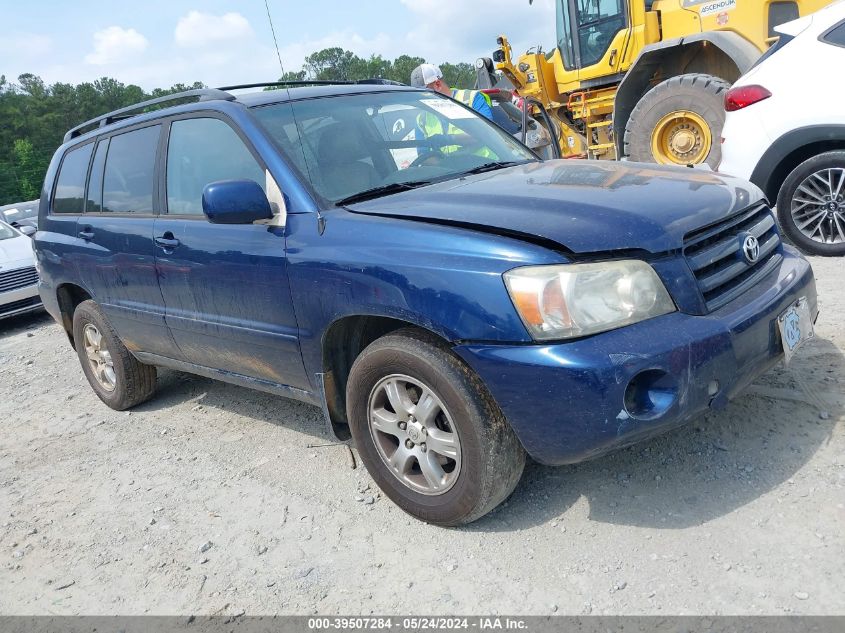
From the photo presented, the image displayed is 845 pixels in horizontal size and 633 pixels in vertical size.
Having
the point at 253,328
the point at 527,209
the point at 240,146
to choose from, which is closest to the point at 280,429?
the point at 253,328

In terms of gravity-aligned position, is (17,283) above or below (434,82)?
below

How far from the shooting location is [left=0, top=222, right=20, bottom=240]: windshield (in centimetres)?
940

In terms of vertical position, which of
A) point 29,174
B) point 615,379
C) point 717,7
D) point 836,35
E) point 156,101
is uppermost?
point 717,7

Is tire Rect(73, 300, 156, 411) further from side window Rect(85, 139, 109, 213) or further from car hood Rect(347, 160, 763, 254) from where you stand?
car hood Rect(347, 160, 763, 254)

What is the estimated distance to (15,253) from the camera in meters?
8.92

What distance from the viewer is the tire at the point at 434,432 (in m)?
2.55

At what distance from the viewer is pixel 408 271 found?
260 cm

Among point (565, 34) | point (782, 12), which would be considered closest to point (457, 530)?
point (782, 12)

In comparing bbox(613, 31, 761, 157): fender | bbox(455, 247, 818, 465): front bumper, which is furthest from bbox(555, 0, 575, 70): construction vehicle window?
bbox(455, 247, 818, 465): front bumper

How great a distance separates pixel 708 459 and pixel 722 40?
679 centimetres

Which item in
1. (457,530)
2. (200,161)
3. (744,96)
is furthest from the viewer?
(744,96)

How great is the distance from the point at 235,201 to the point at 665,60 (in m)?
7.73

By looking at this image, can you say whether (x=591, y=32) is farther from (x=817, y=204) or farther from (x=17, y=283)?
(x=17, y=283)

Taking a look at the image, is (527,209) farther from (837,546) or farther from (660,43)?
(660,43)
